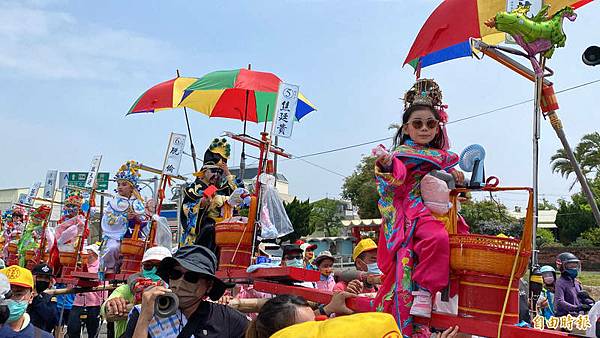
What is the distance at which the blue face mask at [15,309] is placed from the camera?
3.88 metres

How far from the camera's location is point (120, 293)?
13.5 ft

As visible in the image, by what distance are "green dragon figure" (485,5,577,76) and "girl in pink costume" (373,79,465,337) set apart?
0.73m

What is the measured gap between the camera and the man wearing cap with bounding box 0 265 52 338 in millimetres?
3799

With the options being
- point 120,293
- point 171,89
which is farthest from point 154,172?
point 120,293

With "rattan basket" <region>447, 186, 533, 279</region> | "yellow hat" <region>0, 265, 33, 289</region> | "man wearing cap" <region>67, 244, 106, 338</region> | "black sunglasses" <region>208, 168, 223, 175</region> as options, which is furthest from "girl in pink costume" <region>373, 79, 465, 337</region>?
"man wearing cap" <region>67, 244, 106, 338</region>

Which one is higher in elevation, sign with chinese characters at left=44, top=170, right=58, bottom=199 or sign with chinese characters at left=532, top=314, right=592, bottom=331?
sign with chinese characters at left=44, top=170, right=58, bottom=199

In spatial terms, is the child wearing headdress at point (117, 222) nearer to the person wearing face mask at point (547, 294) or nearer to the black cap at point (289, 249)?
the black cap at point (289, 249)

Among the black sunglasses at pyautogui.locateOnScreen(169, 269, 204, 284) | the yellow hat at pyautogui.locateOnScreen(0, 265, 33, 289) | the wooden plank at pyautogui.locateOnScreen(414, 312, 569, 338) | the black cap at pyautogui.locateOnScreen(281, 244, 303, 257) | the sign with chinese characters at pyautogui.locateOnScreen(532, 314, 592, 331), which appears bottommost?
the yellow hat at pyautogui.locateOnScreen(0, 265, 33, 289)

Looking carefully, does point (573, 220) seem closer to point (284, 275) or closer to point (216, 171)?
point (216, 171)

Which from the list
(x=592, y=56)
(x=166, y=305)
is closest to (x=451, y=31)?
(x=592, y=56)

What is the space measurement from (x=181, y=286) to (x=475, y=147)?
1891 millimetres

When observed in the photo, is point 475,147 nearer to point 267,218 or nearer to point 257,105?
point 267,218

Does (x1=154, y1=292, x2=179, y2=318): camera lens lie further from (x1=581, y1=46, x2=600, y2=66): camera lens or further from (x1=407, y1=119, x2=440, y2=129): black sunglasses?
(x1=581, y1=46, x2=600, y2=66): camera lens

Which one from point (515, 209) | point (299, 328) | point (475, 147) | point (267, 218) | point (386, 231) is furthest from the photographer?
point (515, 209)
